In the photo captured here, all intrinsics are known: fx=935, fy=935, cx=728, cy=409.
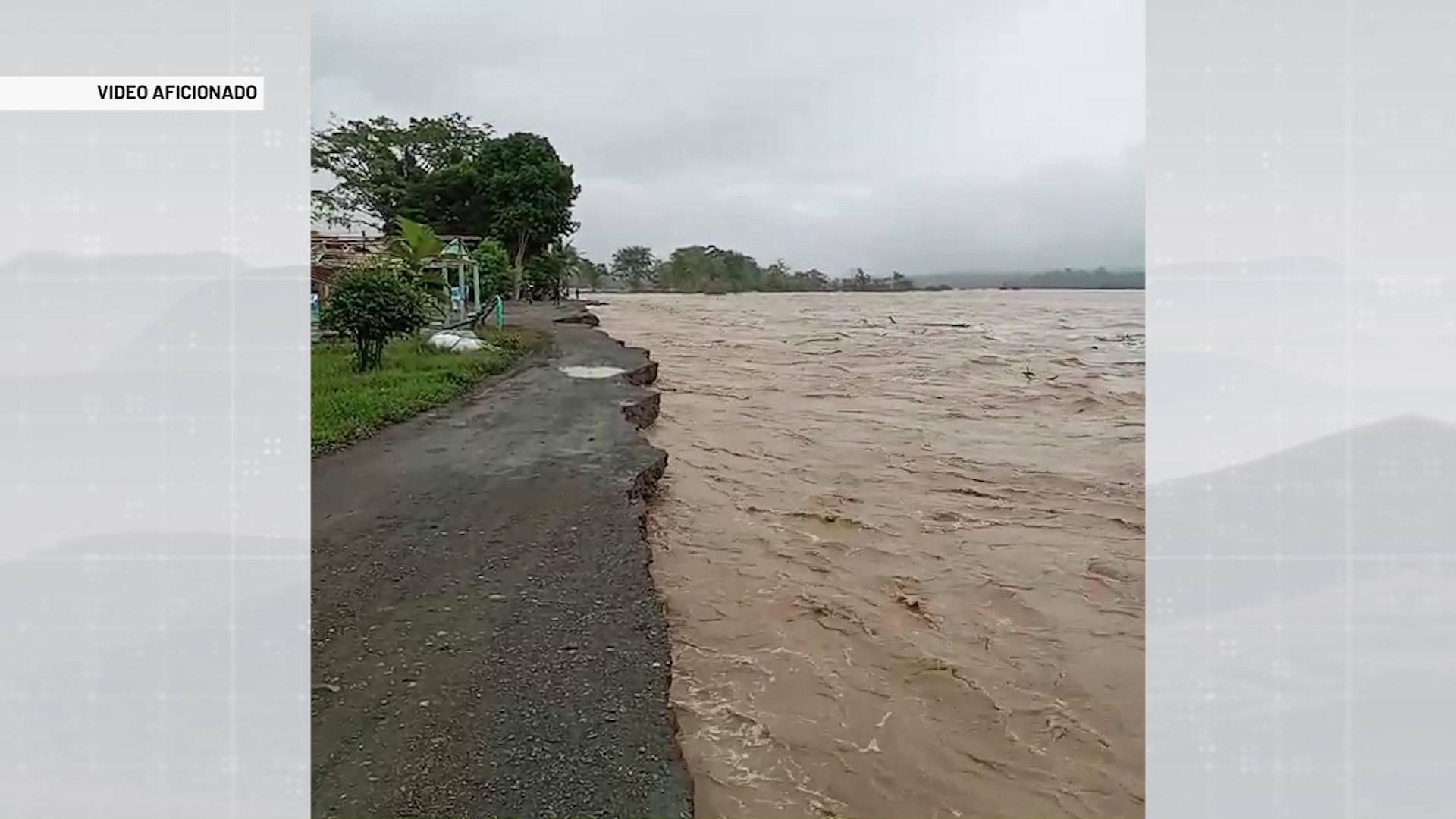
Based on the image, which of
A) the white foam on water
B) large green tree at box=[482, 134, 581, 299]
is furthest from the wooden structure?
the white foam on water

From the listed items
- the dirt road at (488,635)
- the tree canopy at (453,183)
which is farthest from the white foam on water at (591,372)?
the dirt road at (488,635)

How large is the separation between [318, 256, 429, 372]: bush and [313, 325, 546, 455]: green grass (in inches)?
2.7

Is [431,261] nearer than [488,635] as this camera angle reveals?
No

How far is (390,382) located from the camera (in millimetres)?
4320

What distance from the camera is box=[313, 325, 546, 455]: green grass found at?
135 inches

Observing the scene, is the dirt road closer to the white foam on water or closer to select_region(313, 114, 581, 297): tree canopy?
select_region(313, 114, 581, 297): tree canopy

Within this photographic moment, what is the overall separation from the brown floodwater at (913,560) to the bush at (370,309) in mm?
1062

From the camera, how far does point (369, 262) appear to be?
4.67 metres

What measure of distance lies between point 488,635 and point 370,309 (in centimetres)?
302

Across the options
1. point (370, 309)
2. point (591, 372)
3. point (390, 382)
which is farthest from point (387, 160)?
point (591, 372)

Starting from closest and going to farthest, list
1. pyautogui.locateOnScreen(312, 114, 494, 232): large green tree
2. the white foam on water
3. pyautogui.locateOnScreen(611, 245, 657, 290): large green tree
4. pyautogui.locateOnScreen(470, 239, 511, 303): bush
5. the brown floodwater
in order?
the brown floodwater → pyautogui.locateOnScreen(611, 245, 657, 290): large green tree → pyautogui.locateOnScreen(312, 114, 494, 232): large green tree → pyautogui.locateOnScreen(470, 239, 511, 303): bush → the white foam on water

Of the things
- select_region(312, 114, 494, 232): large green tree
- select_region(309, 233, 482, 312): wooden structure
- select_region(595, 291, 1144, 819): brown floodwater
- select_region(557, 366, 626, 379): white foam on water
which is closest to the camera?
select_region(595, 291, 1144, 819): brown floodwater

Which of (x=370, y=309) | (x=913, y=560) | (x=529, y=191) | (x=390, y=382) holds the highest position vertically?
(x=529, y=191)

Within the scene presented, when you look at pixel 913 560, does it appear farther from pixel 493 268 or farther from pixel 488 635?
pixel 493 268
